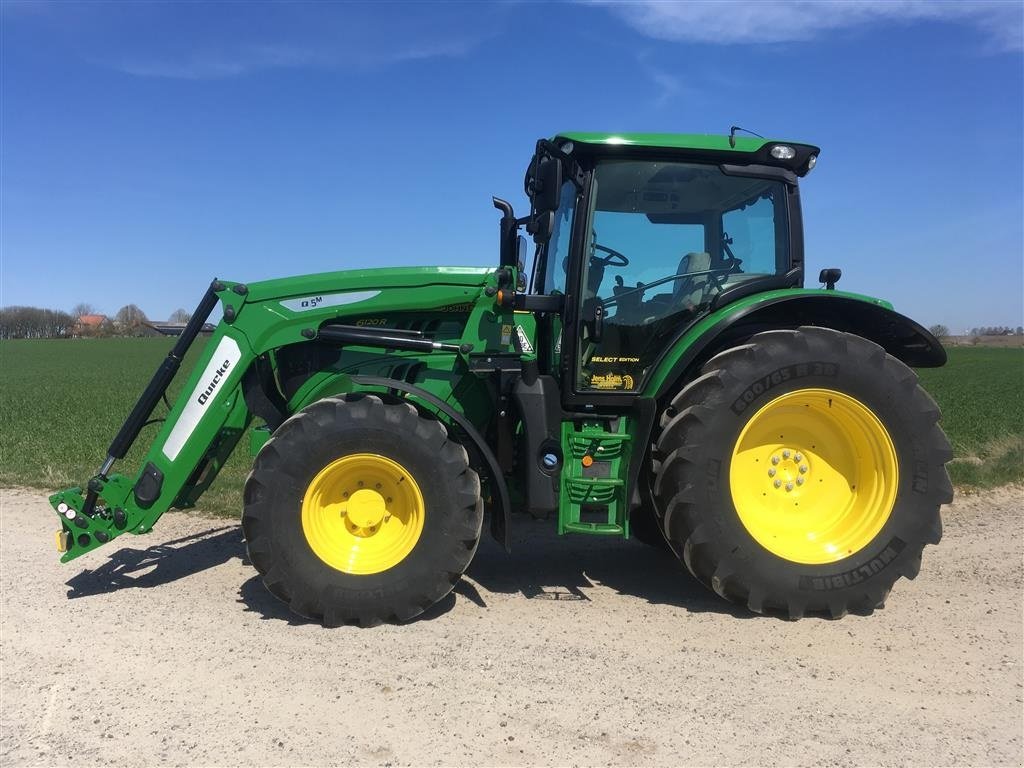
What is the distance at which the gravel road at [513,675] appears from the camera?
2.69m

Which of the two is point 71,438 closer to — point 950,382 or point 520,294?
point 520,294

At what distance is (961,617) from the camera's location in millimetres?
3850

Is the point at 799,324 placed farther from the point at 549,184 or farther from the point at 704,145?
the point at 549,184

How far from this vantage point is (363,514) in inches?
156

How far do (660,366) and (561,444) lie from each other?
74cm

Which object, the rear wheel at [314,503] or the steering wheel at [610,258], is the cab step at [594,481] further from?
the steering wheel at [610,258]

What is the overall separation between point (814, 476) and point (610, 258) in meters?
1.80

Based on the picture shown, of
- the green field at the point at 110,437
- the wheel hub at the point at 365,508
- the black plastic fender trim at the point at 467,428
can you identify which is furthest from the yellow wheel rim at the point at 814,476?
the green field at the point at 110,437

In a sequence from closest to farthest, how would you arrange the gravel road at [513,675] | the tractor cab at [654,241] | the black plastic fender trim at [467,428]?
the gravel road at [513,675]
the black plastic fender trim at [467,428]
the tractor cab at [654,241]

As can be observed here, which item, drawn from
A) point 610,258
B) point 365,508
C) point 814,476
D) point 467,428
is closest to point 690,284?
point 610,258

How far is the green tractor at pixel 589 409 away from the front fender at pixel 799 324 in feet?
0.06

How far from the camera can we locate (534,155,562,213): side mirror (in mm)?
3650

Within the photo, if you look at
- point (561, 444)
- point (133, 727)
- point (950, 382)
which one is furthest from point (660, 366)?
point (950, 382)

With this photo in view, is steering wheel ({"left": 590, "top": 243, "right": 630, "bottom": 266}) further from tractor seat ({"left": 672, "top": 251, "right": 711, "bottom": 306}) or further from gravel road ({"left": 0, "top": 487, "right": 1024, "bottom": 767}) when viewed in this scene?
gravel road ({"left": 0, "top": 487, "right": 1024, "bottom": 767})
